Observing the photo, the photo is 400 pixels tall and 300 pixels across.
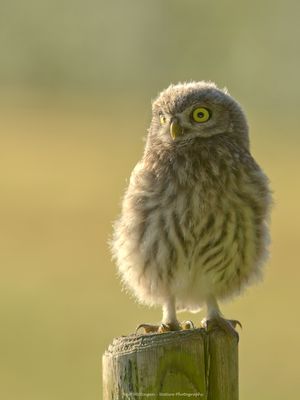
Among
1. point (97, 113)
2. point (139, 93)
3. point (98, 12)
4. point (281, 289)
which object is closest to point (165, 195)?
point (281, 289)

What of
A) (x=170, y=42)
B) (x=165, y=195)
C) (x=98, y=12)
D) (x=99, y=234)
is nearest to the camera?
(x=165, y=195)

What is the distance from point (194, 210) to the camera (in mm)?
6762

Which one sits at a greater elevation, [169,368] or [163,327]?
[163,327]

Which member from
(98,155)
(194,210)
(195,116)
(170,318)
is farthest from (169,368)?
(98,155)

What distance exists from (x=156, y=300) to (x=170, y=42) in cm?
3101

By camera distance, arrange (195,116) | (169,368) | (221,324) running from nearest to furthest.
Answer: (169,368), (221,324), (195,116)

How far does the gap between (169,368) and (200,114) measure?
2.21 metres

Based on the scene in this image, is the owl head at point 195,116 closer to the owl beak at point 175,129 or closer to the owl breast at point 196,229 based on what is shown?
the owl beak at point 175,129

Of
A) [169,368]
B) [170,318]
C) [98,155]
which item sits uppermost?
[98,155]

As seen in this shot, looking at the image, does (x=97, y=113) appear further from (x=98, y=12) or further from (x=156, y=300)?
(x=156, y=300)

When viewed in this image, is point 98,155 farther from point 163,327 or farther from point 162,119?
point 163,327

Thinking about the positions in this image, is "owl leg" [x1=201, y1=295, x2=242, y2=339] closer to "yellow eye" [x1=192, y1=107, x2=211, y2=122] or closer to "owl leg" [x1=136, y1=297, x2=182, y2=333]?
"owl leg" [x1=136, y1=297, x2=182, y2=333]

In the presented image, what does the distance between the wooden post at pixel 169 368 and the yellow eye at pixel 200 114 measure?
6.43 feet

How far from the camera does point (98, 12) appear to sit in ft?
145
